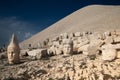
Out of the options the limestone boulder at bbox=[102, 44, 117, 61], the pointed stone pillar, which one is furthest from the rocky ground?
the pointed stone pillar

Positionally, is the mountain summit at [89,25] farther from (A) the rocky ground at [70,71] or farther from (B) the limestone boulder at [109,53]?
(A) the rocky ground at [70,71]

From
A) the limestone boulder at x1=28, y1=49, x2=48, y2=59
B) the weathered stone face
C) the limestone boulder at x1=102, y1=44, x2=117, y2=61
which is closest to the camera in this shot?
the limestone boulder at x1=102, y1=44, x2=117, y2=61

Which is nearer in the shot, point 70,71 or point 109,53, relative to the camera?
point 70,71

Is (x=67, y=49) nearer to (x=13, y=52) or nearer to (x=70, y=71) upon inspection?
(x=13, y=52)

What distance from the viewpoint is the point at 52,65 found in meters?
16.1

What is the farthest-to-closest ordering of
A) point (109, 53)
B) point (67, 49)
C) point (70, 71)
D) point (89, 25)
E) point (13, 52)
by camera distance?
1. point (89, 25)
2. point (67, 49)
3. point (13, 52)
4. point (109, 53)
5. point (70, 71)

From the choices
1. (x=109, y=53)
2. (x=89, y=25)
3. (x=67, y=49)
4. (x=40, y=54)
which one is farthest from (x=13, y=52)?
(x=89, y=25)

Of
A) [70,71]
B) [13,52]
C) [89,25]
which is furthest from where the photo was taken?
[89,25]

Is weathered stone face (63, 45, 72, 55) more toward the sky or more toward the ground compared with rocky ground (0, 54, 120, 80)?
more toward the sky

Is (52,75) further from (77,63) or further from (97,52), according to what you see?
(97,52)

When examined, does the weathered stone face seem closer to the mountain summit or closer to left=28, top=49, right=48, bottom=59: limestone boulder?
left=28, top=49, right=48, bottom=59: limestone boulder

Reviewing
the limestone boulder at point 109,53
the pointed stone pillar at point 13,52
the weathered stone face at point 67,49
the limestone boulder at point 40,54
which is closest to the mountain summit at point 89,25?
the weathered stone face at point 67,49

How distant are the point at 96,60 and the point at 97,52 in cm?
217

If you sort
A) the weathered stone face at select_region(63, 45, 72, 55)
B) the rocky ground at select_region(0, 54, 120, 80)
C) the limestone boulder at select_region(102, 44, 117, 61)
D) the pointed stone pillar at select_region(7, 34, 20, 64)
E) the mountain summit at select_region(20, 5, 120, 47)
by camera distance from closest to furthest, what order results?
the rocky ground at select_region(0, 54, 120, 80)
the limestone boulder at select_region(102, 44, 117, 61)
the pointed stone pillar at select_region(7, 34, 20, 64)
the weathered stone face at select_region(63, 45, 72, 55)
the mountain summit at select_region(20, 5, 120, 47)
